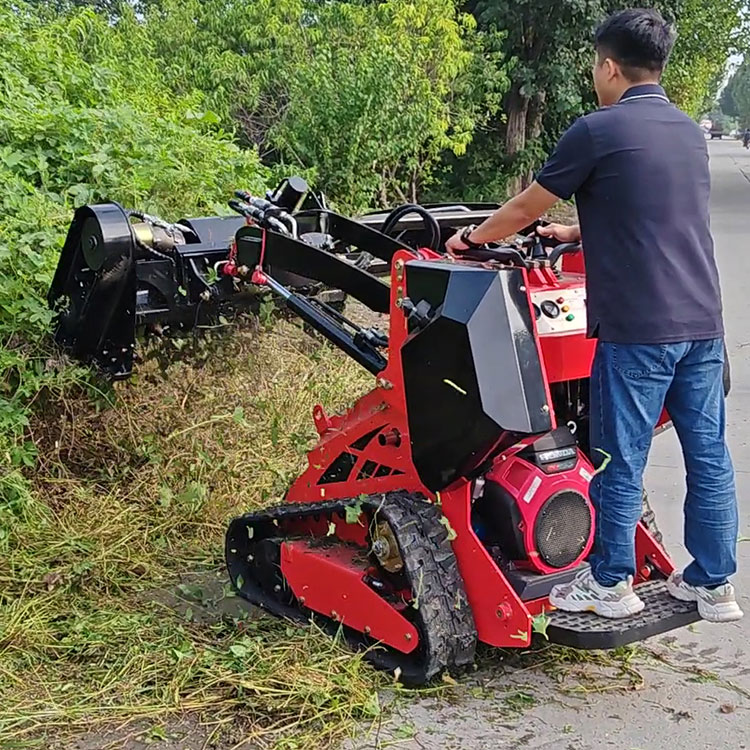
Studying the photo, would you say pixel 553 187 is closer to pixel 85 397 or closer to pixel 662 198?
pixel 662 198

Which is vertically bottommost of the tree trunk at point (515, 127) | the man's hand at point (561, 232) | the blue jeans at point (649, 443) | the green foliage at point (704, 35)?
the blue jeans at point (649, 443)

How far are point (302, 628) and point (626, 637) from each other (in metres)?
1.23

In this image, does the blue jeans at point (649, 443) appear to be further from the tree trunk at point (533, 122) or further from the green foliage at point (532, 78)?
the tree trunk at point (533, 122)

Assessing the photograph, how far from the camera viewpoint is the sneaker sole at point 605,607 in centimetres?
339

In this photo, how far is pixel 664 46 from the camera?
331 centimetres

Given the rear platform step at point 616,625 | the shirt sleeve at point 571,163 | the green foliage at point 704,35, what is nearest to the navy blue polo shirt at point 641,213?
the shirt sleeve at point 571,163

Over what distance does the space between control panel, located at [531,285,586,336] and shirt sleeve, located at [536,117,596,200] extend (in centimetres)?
37

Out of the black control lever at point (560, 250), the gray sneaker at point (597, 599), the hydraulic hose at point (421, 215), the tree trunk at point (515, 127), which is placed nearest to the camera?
the gray sneaker at point (597, 599)

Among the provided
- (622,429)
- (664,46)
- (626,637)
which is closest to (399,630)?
(626,637)

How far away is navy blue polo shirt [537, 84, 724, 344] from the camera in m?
3.18

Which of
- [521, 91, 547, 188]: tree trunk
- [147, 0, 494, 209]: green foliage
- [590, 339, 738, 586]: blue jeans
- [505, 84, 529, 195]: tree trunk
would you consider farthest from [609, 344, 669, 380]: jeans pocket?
[521, 91, 547, 188]: tree trunk

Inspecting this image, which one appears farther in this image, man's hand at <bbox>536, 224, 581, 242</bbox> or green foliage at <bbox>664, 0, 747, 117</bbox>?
green foliage at <bbox>664, 0, 747, 117</bbox>

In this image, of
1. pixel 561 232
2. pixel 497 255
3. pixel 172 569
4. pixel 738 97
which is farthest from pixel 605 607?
pixel 738 97

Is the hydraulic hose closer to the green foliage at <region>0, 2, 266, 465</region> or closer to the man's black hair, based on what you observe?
the man's black hair
